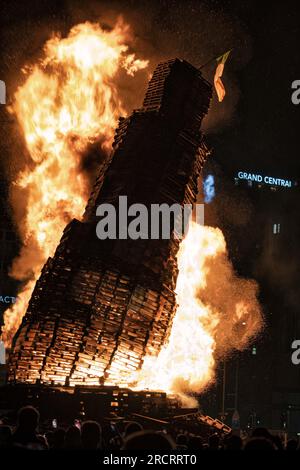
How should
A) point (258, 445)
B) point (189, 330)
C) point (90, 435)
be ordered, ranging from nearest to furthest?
point (258, 445) → point (90, 435) → point (189, 330)

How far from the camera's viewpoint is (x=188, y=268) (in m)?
25.2

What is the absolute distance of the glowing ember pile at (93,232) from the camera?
18.5 metres

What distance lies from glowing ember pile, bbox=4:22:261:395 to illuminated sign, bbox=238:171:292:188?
5534cm

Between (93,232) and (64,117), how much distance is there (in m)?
7.58

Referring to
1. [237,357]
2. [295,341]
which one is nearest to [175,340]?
[237,357]

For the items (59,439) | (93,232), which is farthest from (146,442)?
(93,232)

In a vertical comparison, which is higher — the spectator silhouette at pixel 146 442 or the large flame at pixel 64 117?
the large flame at pixel 64 117

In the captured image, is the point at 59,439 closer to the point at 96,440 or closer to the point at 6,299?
the point at 96,440

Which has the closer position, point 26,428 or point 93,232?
point 26,428

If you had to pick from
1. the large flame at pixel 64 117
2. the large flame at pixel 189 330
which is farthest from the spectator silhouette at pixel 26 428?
the large flame at pixel 64 117

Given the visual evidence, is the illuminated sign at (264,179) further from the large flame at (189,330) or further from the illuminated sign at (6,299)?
the large flame at (189,330)

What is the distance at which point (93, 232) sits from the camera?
19.6 m

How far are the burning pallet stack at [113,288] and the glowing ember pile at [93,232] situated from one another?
3cm

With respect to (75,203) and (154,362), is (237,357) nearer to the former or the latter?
(75,203)
